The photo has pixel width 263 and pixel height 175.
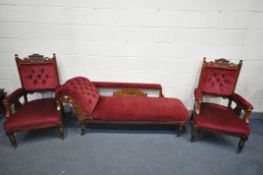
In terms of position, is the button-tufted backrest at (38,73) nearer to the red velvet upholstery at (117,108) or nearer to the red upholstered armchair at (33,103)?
the red upholstered armchair at (33,103)

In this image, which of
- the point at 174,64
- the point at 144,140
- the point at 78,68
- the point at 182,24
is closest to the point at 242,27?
the point at 182,24

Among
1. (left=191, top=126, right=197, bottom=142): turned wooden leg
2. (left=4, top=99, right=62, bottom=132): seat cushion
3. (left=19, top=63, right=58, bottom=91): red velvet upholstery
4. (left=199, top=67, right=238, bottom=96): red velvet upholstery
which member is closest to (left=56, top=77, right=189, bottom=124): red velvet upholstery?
(left=191, top=126, right=197, bottom=142): turned wooden leg

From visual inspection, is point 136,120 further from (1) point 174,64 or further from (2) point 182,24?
(2) point 182,24

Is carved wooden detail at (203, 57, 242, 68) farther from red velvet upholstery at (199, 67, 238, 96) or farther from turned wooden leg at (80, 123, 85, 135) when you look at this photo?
turned wooden leg at (80, 123, 85, 135)

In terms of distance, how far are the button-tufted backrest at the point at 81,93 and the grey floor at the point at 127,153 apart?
0.47m

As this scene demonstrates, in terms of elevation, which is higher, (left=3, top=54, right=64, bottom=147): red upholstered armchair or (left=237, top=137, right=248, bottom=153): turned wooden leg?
(left=3, top=54, right=64, bottom=147): red upholstered armchair

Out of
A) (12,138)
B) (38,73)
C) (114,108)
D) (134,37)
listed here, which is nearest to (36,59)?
(38,73)

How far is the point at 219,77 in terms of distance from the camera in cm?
243

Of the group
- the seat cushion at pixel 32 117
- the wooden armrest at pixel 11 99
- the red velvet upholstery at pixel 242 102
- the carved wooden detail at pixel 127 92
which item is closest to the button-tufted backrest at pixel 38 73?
the wooden armrest at pixel 11 99

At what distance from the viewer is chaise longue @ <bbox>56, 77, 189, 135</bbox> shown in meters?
2.12

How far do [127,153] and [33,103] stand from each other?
143cm

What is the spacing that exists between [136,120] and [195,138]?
85 centimetres

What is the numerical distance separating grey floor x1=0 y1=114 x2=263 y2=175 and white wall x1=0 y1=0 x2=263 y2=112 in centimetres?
82

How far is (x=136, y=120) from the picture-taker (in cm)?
224
